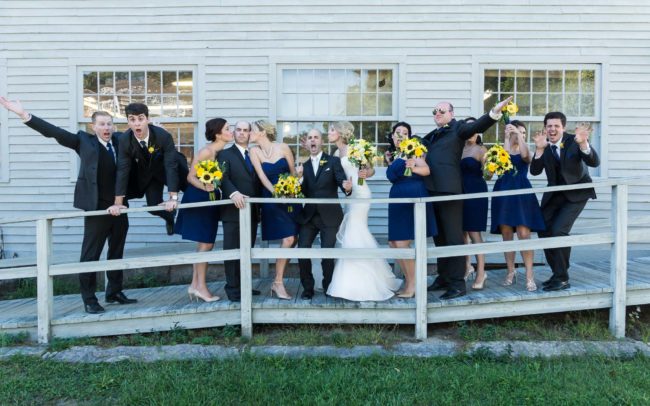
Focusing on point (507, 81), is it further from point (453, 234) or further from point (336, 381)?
point (336, 381)

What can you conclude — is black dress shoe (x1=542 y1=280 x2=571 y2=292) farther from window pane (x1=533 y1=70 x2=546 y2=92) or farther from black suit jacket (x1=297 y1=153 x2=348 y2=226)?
window pane (x1=533 y1=70 x2=546 y2=92)

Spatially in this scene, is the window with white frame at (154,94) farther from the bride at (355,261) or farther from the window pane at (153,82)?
the bride at (355,261)

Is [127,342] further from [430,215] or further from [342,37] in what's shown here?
[342,37]

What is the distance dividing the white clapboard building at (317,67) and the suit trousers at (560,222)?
267 cm

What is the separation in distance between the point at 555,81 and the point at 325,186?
4759 millimetres

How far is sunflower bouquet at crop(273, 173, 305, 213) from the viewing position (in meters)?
Answer: 5.10

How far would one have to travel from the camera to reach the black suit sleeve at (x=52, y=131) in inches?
191

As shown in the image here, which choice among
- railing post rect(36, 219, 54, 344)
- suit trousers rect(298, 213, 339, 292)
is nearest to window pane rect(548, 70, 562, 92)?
suit trousers rect(298, 213, 339, 292)

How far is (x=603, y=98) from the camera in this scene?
7758 mm

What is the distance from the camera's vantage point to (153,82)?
312 inches

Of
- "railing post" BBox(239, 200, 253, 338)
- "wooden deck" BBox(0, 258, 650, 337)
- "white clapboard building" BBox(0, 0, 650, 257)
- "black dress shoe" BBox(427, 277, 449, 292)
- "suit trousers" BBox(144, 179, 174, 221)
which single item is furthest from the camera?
"white clapboard building" BBox(0, 0, 650, 257)

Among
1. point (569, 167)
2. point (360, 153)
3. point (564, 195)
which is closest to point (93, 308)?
point (360, 153)

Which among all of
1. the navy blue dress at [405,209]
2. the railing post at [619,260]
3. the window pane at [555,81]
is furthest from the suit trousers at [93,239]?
the window pane at [555,81]

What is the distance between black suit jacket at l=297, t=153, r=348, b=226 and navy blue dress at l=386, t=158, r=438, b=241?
1.81ft
